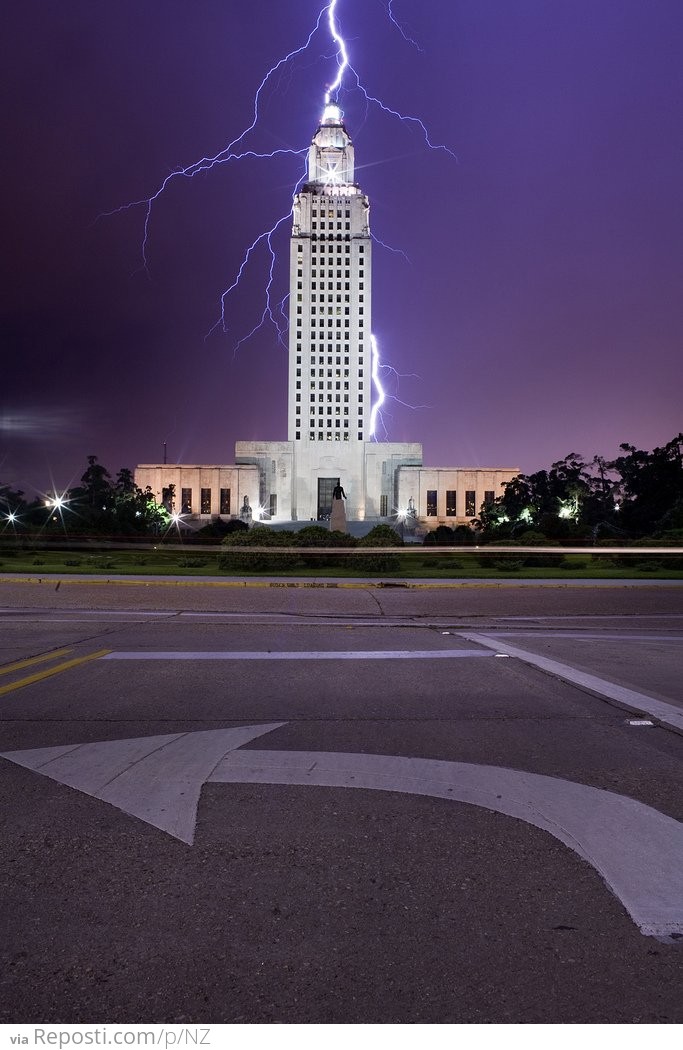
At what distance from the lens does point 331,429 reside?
341 ft

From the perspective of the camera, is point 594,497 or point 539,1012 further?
point 594,497

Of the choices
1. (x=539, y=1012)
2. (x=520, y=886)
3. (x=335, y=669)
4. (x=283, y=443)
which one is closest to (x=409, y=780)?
(x=520, y=886)

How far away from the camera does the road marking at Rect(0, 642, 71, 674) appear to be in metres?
7.64

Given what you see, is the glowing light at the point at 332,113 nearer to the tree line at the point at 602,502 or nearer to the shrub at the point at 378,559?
the tree line at the point at 602,502

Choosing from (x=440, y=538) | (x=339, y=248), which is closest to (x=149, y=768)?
(x=440, y=538)

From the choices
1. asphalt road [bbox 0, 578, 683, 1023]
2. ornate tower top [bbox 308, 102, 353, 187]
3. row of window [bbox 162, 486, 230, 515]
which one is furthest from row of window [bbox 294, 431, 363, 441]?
asphalt road [bbox 0, 578, 683, 1023]

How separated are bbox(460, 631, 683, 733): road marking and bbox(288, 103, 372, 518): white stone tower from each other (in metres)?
94.3

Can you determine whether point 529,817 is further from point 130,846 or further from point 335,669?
point 335,669

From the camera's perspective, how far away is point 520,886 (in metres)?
2.79

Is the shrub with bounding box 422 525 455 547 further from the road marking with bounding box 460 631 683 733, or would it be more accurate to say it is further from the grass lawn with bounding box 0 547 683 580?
the road marking with bounding box 460 631 683 733

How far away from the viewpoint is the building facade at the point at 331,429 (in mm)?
101500

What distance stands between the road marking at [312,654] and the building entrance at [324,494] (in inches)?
3716
